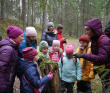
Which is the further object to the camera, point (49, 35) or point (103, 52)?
point (49, 35)

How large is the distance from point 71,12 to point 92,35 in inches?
892

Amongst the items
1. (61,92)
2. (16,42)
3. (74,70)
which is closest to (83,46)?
(74,70)

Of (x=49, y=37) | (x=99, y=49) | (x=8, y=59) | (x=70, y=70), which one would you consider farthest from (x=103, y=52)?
(x=49, y=37)

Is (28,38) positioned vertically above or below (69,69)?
above

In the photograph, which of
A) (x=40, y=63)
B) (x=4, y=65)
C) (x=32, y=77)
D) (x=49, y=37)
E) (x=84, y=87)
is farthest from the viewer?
(x=49, y=37)

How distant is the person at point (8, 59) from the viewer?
6.70 feet

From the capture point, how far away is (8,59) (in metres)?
2.11

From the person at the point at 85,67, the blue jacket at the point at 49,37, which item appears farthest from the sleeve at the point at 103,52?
the blue jacket at the point at 49,37

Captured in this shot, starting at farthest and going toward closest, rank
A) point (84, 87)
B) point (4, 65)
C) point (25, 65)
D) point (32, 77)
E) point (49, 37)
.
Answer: point (49, 37) < point (84, 87) < point (25, 65) < point (32, 77) < point (4, 65)

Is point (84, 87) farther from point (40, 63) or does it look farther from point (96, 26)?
point (96, 26)

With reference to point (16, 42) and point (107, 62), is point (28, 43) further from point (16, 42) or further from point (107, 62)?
point (107, 62)

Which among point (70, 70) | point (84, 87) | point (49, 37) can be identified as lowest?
point (84, 87)

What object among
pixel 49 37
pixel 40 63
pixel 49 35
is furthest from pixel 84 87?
pixel 49 35

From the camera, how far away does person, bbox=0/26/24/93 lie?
2043 millimetres
